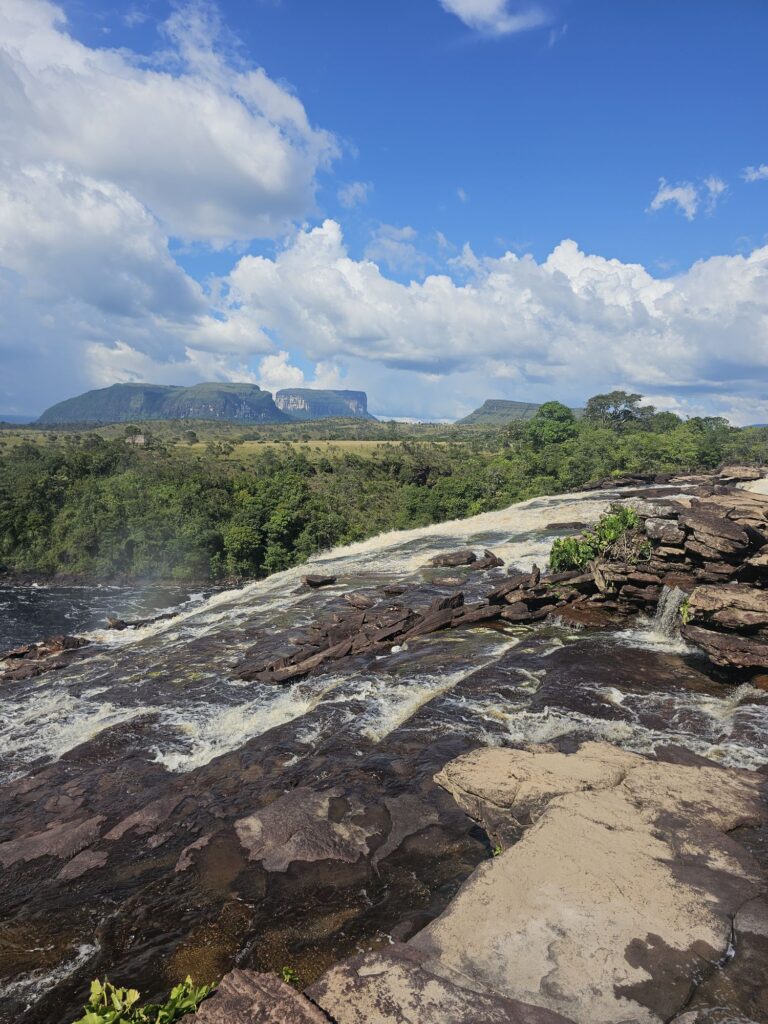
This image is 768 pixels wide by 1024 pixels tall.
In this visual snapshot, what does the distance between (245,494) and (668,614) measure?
54752 millimetres

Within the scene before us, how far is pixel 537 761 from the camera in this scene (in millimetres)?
9742

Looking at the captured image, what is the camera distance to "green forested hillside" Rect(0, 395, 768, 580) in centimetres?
5741

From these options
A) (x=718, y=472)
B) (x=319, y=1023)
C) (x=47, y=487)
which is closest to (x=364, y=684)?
(x=319, y=1023)

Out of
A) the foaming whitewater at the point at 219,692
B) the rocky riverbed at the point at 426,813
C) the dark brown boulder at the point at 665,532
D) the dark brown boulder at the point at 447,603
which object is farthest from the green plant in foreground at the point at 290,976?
the dark brown boulder at the point at 665,532

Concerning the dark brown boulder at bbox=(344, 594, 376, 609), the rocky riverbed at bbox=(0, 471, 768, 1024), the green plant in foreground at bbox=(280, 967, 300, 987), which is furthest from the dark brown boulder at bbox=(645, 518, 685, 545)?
the green plant in foreground at bbox=(280, 967, 300, 987)

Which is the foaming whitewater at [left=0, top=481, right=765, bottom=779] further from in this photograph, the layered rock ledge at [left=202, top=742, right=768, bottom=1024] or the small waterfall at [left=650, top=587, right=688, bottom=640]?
the layered rock ledge at [left=202, top=742, right=768, bottom=1024]

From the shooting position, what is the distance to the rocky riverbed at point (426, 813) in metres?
5.68

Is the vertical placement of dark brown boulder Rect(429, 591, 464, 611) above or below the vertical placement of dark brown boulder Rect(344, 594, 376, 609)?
above

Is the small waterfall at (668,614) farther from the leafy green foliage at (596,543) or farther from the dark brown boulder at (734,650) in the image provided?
the leafy green foliage at (596,543)

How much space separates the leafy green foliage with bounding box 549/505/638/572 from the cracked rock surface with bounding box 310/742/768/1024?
17.1 m

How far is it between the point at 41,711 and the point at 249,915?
1491cm

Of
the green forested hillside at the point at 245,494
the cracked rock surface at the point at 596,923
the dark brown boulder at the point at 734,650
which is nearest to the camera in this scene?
the cracked rock surface at the point at 596,923

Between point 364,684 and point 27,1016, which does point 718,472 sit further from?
point 27,1016

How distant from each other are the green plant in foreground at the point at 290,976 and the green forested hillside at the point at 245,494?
51.4 meters
